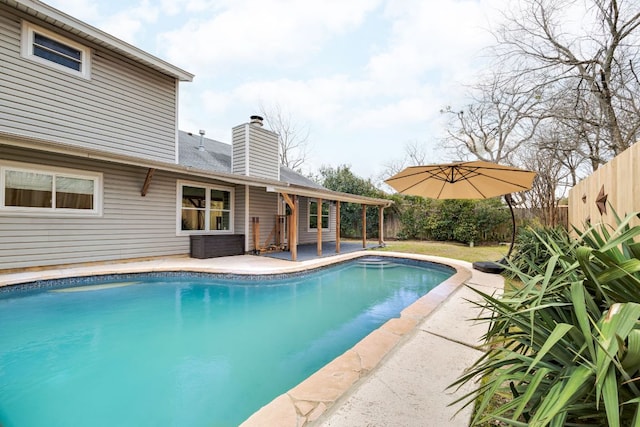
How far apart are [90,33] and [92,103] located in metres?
1.61

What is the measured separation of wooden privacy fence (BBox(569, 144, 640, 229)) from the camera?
7.09ft

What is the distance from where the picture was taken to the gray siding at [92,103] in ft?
19.9

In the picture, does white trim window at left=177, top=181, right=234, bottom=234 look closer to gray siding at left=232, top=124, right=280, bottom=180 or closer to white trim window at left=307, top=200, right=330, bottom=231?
gray siding at left=232, top=124, right=280, bottom=180

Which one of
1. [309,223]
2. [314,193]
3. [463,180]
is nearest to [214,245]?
[314,193]

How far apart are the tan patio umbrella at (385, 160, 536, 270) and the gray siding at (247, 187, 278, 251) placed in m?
5.58

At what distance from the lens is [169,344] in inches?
146

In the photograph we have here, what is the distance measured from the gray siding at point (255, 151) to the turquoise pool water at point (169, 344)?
4.95 metres

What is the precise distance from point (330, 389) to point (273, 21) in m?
10.8

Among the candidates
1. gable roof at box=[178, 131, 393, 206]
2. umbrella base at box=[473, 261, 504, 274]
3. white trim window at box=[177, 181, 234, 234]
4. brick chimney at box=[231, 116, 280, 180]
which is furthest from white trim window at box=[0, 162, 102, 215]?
umbrella base at box=[473, 261, 504, 274]

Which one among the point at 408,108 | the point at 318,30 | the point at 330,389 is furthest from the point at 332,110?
the point at 330,389

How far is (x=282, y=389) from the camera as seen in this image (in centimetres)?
281

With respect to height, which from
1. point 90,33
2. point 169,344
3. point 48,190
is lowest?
point 169,344

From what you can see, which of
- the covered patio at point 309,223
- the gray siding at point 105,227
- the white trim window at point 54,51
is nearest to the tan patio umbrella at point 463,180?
the covered patio at point 309,223

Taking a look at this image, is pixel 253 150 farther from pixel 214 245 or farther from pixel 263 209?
pixel 214 245
